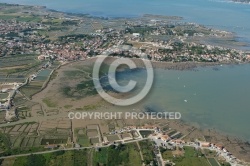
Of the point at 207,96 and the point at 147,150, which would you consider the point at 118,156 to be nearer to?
the point at 147,150

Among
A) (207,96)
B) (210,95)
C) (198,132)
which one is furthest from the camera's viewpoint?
(210,95)

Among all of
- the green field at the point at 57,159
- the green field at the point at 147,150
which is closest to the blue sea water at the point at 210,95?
the green field at the point at 147,150

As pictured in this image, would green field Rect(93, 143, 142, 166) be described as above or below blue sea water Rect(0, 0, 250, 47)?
below

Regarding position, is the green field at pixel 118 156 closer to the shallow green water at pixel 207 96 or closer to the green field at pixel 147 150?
the green field at pixel 147 150

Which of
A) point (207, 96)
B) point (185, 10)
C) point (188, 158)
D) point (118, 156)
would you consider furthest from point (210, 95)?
point (185, 10)

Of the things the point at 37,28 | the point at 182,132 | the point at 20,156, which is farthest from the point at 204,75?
the point at 37,28

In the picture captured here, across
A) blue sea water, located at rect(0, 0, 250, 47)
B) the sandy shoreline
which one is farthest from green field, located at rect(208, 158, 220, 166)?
blue sea water, located at rect(0, 0, 250, 47)

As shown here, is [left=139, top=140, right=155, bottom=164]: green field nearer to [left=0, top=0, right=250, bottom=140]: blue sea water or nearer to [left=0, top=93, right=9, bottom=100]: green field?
[left=0, top=0, right=250, bottom=140]: blue sea water

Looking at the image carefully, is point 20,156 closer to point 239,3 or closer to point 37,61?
point 37,61
